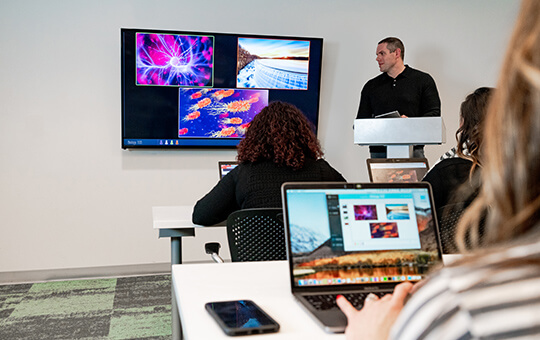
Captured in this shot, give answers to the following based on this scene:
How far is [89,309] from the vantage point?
135 inches

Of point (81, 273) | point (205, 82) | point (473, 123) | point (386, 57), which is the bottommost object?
point (81, 273)

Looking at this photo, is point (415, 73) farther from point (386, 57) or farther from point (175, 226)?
point (175, 226)

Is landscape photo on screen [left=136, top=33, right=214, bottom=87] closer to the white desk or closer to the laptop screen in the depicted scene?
the white desk

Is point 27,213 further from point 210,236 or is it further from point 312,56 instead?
point 312,56

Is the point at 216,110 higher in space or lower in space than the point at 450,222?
higher

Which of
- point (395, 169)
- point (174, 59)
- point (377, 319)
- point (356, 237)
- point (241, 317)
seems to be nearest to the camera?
point (377, 319)

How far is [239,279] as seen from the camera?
143cm

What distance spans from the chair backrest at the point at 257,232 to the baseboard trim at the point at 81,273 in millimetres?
2478

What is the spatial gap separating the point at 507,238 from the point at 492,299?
0.07 metres

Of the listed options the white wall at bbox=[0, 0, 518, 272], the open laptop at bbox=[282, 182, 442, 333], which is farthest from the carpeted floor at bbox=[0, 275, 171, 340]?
the open laptop at bbox=[282, 182, 442, 333]

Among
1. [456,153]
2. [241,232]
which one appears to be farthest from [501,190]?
[456,153]

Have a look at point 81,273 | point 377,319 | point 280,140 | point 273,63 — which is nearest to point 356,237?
point 377,319

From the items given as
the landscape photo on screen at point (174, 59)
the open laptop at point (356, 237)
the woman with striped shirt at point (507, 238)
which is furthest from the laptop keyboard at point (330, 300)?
the landscape photo on screen at point (174, 59)

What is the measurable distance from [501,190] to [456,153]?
A: 1943 millimetres
